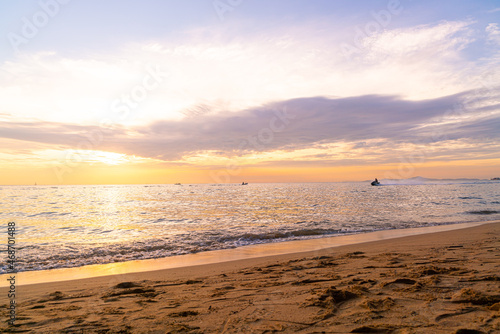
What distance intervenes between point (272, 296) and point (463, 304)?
11.2 ft

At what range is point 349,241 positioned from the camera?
14273 millimetres

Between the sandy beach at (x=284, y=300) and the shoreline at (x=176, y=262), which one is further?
the shoreline at (x=176, y=262)

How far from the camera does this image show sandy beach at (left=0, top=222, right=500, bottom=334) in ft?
14.2

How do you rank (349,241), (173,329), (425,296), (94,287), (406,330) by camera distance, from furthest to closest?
1. (349,241)
2. (94,287)
3. (425,296)
4. (173,329)
5. (406,330)

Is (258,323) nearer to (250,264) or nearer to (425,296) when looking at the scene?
(425,296)

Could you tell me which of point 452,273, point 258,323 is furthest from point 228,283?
point 452,273

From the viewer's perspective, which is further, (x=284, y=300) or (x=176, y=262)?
(x=176, y=262)

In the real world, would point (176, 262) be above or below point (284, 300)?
below

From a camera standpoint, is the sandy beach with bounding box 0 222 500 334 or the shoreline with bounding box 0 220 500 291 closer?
the sandy beach with bounding box 0 222 500 334

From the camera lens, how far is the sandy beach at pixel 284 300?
432cm

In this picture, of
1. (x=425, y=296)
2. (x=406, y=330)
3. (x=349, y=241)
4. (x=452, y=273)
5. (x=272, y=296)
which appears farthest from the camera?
(x=349, y=241)

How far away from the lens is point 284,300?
543 centimetres

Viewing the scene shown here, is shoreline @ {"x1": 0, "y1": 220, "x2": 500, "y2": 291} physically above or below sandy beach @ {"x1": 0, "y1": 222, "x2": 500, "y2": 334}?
below

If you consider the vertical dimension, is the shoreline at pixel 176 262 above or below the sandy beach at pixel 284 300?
below
